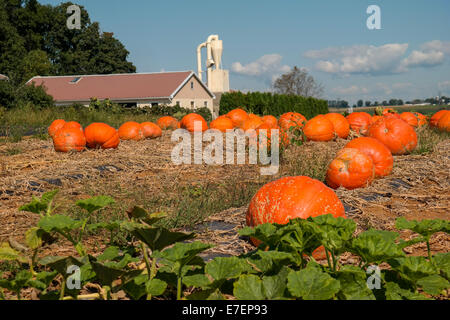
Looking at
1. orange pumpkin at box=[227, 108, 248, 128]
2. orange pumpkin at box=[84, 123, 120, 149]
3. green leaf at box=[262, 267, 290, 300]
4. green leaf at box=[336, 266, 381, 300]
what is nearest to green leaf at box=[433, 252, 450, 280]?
green leaf at box=[336, 266, 381, 300]

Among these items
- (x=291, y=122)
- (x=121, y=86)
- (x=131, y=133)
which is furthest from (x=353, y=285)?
(x=121, y=86)

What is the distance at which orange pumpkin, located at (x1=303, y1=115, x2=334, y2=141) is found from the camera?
27.6ft

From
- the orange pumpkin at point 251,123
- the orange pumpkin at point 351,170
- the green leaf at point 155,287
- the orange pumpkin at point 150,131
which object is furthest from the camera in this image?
the orange pumpkin at point 150,131

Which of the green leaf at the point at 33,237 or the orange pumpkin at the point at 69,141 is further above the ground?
the orange pumpkin at the point at 69,141

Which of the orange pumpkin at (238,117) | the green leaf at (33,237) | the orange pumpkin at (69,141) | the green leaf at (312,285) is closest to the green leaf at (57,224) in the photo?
the green leaf at (33,237)

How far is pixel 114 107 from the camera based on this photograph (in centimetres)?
2108

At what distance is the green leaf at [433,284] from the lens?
1.63m

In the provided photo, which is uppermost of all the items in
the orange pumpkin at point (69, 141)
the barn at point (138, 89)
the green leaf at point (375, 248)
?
the barn at point (138, 89)

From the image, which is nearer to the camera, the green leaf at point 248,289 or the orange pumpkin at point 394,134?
the green leaf at point 248,289

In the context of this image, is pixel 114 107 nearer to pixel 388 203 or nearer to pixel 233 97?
pixel 233 97

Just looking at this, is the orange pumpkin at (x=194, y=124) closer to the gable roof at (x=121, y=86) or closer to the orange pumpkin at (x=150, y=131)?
A: the orange pumpkin at (x=150, y=131)

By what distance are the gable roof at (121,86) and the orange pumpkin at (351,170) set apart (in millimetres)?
28737
